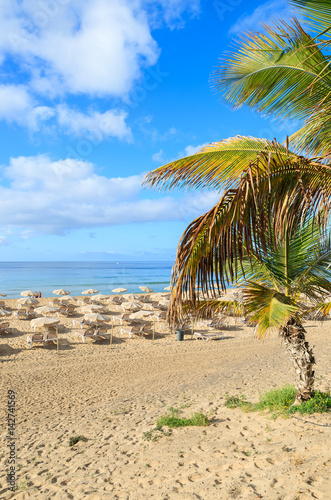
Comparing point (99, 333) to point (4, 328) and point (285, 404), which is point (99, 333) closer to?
point (4, 328)

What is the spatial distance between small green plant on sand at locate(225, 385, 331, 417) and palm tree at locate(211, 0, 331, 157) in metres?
4.18

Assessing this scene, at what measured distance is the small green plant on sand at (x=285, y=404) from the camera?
212 inches

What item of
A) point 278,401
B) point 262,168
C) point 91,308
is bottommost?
point 278,401

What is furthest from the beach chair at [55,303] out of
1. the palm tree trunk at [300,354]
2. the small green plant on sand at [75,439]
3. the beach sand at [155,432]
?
the palm tree trunk at [300,354]

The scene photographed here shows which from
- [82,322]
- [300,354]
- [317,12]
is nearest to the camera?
[317,12]

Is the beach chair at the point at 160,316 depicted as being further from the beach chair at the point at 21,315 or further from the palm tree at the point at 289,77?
the palm tree at the point at 289,77

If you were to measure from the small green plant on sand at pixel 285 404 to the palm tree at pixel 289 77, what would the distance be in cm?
418

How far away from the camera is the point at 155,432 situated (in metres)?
6.06

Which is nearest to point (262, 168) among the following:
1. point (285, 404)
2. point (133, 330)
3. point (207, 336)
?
point (285, 404)

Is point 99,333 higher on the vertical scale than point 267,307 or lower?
lower

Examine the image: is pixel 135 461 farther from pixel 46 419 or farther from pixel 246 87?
pixel 246 87

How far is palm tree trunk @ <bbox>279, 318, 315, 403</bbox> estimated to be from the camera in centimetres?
496

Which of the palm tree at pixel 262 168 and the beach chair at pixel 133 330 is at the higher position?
the palm tree at pixel 262 168

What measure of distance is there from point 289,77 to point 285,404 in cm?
553
